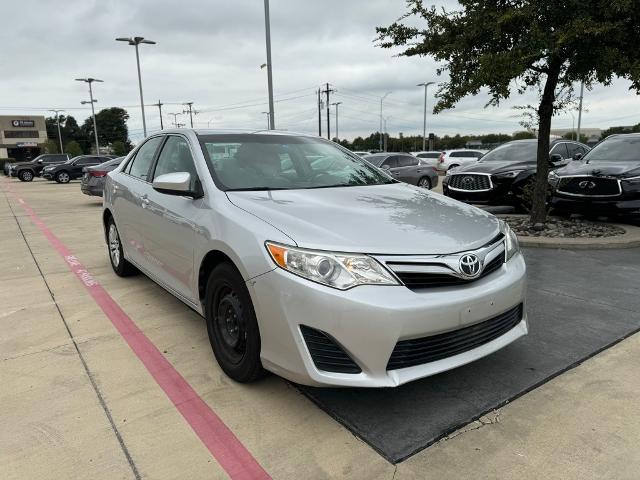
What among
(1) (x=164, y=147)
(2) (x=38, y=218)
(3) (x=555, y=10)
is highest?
(3) (x=555, y=10)

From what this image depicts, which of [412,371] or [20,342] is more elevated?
[412,371]

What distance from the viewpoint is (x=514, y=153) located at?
9.73 metres

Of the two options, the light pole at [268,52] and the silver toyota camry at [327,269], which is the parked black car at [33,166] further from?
the silver toyota camry at [327,269]

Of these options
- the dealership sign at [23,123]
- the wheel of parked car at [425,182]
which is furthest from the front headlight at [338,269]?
the dealership sign at [23,123]

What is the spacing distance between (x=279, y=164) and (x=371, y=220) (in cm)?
121

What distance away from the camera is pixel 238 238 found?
2799 mm

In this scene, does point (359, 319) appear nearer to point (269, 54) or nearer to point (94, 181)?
point (94, 181)

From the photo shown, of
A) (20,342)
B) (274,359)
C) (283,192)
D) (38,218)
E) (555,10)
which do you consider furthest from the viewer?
(38,218)

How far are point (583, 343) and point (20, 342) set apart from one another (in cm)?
420

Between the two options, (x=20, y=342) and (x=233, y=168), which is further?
(x=20, y=342)

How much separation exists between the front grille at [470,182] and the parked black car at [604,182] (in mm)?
1072

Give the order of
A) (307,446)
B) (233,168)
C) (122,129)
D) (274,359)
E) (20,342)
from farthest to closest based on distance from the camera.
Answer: (122,129), (20,342), (233,168), (274,359), (307,446)

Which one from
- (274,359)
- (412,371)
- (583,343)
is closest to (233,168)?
(274,359)

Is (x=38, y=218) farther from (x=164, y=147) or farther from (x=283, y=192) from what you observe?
(x=283, y=192)
